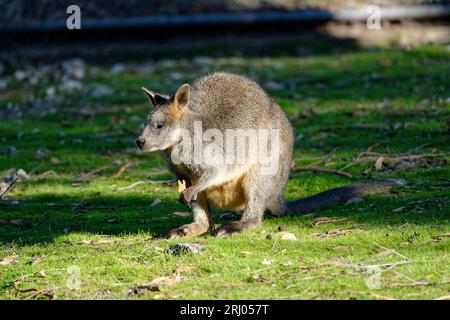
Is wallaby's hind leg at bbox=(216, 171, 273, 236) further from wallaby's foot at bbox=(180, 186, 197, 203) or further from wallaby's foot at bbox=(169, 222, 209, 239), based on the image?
wallaby's foot at bbox=(180, 186, 197, 203)

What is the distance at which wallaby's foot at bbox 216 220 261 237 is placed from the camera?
6.59 metres

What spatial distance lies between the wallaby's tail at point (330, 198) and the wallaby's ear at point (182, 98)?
1131mm

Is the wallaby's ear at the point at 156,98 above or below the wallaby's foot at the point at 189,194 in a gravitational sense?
above

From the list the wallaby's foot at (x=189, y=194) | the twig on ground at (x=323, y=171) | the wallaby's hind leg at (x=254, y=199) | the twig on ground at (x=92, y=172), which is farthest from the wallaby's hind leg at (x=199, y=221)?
the twig on ground at (x=92, y=172)

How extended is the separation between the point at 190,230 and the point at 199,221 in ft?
0.52

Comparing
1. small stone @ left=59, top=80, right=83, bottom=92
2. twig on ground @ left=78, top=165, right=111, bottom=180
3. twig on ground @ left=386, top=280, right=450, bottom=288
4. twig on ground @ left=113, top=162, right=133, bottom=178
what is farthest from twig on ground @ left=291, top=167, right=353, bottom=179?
small stone @ left=59, top=80, right=83, bottom=92

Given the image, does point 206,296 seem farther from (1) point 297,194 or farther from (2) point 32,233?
(1) point 297,194

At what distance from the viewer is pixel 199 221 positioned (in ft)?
22.2

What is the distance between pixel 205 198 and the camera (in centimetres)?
685

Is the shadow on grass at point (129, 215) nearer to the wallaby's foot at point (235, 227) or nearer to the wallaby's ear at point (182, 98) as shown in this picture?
the wallaby's foot at point (235, 227)

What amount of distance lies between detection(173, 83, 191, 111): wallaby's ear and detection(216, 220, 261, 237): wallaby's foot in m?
0.91

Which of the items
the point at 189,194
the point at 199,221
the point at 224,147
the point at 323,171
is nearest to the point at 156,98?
the point at 224,147

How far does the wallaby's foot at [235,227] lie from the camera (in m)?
6.59

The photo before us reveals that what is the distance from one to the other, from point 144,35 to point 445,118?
6867 mm
